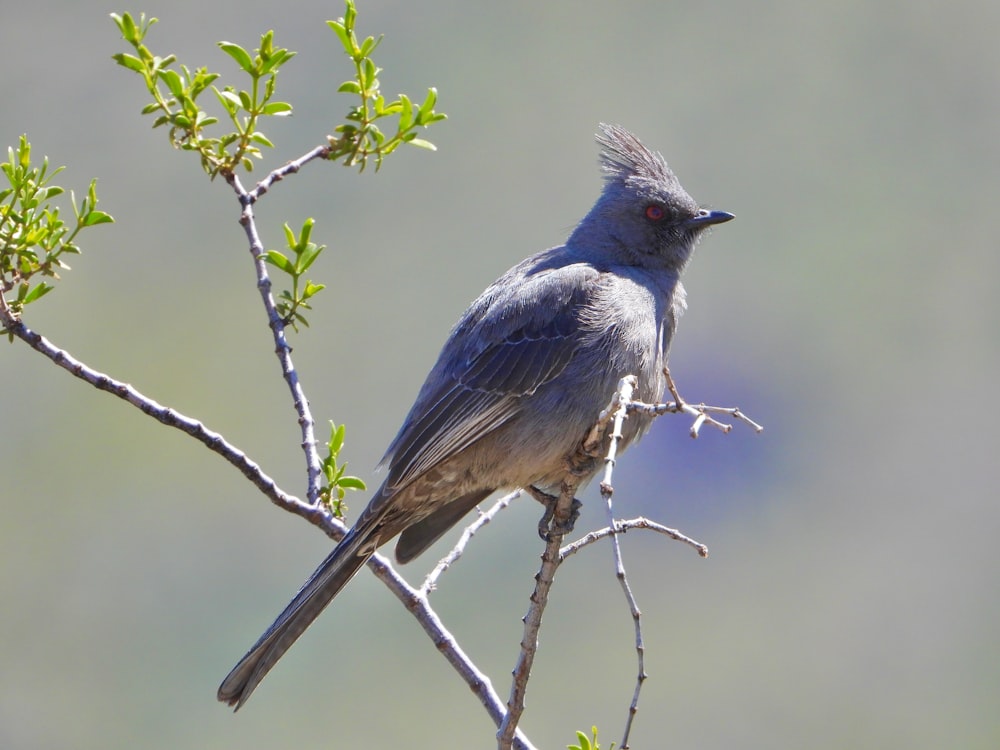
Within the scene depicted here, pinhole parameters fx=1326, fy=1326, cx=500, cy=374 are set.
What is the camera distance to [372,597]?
48.1m

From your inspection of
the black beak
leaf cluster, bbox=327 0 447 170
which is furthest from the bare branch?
the black beak

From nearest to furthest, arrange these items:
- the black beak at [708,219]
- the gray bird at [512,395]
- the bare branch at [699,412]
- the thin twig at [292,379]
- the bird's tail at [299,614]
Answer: the bare branch at [699,412], the thin twig at [292,379], the bird's tail at [299,614], the gray bird at [512,395], the black beak at [708,219]

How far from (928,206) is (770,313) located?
1588cm

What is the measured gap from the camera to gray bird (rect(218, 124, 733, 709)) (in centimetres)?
543

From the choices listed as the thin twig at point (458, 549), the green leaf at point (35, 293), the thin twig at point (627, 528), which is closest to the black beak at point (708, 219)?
the thin twig at point (458, 549)

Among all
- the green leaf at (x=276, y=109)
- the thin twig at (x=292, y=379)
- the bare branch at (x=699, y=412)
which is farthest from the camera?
the thin twig at (x=292, y=379)

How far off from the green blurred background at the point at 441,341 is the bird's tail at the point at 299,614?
30530 millimetres

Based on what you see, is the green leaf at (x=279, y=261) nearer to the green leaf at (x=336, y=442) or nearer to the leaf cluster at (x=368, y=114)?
the leaf cluster at (x=368, y=114)

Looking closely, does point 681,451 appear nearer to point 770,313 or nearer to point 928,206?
point 770,313

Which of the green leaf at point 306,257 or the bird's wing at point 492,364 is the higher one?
the bird's wing at point 492,364

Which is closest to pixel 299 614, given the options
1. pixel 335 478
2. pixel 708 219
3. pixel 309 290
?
pixel 335 478

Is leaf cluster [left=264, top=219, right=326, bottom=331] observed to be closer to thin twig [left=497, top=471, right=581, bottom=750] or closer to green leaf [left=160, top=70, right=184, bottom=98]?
green leaf [left=160, top=70, right=184, bottom=98]

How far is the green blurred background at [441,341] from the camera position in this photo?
4831 cm

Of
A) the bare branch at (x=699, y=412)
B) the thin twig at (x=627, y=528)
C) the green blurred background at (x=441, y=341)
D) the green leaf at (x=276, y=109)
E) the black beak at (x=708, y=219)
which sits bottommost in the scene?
the thin twig at (x=627, y=528)
